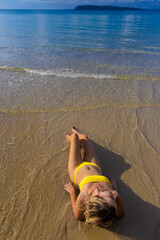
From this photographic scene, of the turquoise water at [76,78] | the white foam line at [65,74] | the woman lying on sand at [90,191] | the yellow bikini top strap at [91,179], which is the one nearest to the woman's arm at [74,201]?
the woman lying on sand at [90,191]

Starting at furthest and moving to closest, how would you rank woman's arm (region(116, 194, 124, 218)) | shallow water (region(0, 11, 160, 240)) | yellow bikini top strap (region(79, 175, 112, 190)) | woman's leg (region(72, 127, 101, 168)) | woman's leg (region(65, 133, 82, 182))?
woman's leg (region(72, 127, 101, 168)) → woman's leg (region(65, 133, 82, 182)) → yellow bikini top strap (region(79, 175, 112, 190)) → shallow water (region(0, 11, 160, 240)) → woman's arm (region(116, 194, 124, 218))

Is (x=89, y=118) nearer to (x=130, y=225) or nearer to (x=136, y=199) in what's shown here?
(x=136, y=199)

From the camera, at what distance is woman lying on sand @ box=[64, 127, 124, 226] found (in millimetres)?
1985

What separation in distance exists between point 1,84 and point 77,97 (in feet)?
10.4

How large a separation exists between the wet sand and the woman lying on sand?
22cm

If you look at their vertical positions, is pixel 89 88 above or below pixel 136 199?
above

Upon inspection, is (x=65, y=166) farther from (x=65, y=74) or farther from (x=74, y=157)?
(x=65, y=74)

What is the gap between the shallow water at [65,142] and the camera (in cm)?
236

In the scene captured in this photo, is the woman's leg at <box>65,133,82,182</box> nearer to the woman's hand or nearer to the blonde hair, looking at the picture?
the woman's hand

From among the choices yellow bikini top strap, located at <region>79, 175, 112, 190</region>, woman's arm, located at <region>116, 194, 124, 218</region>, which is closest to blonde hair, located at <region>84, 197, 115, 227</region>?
woman's arm, located at <region>116, 194, 124, 218</region>

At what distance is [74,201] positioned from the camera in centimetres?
247

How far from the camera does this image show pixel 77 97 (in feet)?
18.0

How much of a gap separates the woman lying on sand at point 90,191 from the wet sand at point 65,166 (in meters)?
0.22

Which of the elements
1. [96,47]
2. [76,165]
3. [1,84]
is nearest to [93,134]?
[76,165]
